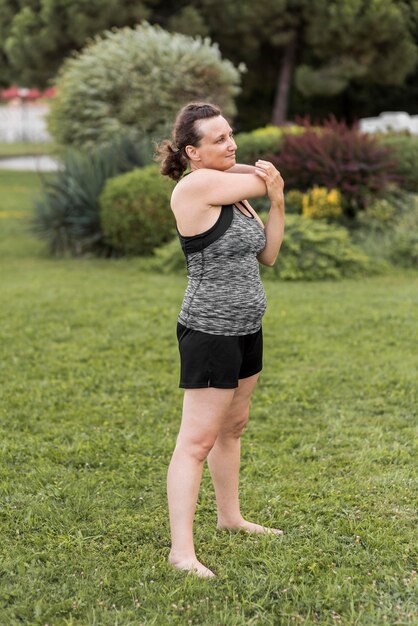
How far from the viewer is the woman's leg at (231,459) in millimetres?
3293

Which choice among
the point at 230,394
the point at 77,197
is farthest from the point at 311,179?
the point at 230,394

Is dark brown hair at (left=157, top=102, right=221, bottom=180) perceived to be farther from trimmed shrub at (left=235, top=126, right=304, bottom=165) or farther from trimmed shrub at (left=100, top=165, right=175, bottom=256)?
trimmed shrub at (left=235, top=126, right=304, bottom=165)

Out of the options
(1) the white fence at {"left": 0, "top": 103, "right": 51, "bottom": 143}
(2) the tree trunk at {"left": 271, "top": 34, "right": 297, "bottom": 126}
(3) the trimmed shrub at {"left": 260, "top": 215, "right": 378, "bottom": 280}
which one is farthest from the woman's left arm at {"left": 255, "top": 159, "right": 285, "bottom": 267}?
(1) the white fence at {"left": 0, "top": 103, "right": 51, "bottom": 143}

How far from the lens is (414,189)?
11.6 metres

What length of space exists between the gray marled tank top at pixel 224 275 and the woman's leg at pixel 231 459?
0.31 m

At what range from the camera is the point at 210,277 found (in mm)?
3047

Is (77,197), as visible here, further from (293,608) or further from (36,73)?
(36,73)

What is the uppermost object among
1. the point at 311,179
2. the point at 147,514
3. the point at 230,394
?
the point at 311,179

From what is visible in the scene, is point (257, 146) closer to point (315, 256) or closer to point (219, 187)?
point (315, 256)

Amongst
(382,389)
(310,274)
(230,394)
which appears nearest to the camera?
(230,394)

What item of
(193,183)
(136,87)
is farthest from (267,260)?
(136,87)

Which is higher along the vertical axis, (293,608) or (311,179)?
(311,179)

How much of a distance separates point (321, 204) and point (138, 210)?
230 cm

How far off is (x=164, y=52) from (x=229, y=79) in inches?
44.7
